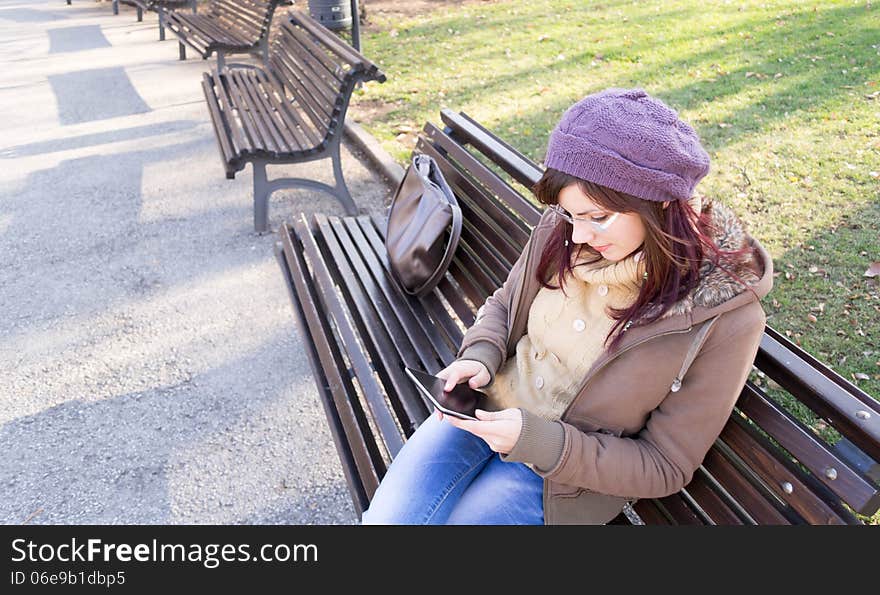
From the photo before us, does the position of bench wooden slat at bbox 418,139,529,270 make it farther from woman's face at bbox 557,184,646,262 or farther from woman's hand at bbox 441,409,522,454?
woman's hand at bbox 441,409,522,454

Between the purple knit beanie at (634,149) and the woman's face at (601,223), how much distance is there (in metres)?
0.07

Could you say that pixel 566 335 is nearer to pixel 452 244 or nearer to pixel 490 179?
pixel 452 244

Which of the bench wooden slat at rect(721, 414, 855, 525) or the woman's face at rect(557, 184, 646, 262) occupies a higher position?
the woman's face at rect(557, 184, 646, 262)

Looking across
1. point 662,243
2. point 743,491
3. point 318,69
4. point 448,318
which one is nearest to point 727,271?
point 662,243

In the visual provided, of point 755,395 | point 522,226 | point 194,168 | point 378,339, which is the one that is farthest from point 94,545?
point 194,168

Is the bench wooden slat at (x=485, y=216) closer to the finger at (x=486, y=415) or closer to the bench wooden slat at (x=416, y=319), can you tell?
the bench wooden slat at (x=416, y=319)

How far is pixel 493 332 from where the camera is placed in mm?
2291

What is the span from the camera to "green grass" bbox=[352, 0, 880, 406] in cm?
388

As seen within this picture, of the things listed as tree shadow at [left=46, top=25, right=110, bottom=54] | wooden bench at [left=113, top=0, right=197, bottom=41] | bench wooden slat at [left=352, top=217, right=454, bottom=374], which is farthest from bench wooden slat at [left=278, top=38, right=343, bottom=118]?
tree shadow at [left=46, top=25, right=110, bottom=54]

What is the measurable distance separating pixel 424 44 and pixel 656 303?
7630 mm

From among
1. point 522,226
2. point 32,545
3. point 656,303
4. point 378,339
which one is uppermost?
point 656,303

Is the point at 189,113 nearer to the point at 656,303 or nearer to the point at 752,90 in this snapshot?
the point at 752,90

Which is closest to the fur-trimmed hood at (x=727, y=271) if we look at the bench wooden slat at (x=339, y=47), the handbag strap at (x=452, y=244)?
the handbag strap at (x=452, y=244)

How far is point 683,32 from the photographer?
8156 mm
